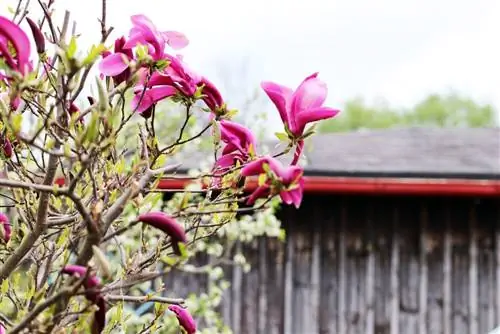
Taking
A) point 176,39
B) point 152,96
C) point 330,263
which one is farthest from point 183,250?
point 330,263

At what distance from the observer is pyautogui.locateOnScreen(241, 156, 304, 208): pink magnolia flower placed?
1355 millimetres

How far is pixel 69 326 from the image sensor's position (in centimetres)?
159

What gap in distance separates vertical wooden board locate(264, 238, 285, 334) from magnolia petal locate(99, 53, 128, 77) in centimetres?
483

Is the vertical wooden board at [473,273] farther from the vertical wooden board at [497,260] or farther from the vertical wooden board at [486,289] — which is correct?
the vertical wooden board at [497,260]

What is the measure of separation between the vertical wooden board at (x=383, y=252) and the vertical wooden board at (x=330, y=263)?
30 centimetres

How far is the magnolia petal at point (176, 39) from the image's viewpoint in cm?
164

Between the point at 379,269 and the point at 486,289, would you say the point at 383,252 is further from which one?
the point at 486,289

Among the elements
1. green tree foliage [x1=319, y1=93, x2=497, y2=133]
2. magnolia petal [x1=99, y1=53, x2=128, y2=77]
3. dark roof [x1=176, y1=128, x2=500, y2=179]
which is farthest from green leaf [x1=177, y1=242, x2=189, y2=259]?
green tree foliage [x1=319, y1=93, x2=497, y2=133]

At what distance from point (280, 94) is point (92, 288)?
1.73 feet

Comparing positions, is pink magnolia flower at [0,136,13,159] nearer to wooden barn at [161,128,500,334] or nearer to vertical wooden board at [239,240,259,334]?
wooden barn at [161,128,500,334]

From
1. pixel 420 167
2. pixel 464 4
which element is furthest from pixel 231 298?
pixel 464 4

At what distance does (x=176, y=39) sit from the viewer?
1.65 meters

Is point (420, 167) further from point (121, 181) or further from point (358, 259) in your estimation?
point (121, 181)

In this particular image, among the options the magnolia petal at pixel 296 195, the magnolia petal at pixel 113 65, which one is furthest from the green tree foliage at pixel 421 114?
the magnolia petal at pixel 296 195
